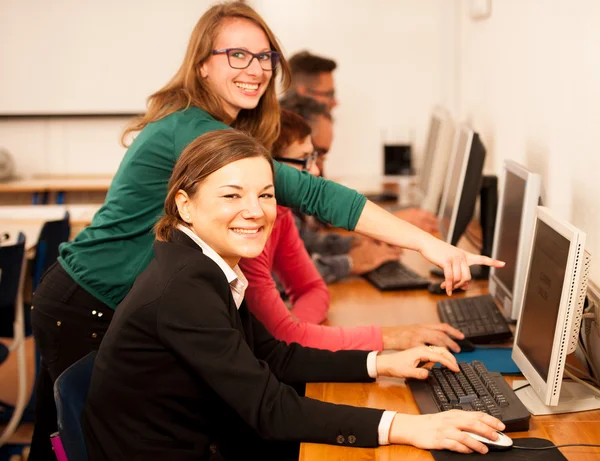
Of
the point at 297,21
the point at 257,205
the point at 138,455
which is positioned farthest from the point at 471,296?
the point at 297,21

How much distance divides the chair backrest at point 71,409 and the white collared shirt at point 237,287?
0.33 metres

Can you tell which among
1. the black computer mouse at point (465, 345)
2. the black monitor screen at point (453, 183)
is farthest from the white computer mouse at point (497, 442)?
the black monitor screen at point (453, 183)

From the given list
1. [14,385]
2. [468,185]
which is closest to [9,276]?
[14,385]

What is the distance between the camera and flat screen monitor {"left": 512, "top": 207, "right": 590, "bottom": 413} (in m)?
1.35

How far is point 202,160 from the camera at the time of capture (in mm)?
1527

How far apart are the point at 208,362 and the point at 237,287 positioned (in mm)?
265

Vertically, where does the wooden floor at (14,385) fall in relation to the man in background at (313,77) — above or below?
below

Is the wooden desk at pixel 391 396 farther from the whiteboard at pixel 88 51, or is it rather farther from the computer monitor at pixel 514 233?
the whiteboard at pixel 88 51

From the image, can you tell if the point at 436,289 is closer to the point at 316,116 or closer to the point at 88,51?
the point at 316,116

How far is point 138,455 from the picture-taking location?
56.2 inches

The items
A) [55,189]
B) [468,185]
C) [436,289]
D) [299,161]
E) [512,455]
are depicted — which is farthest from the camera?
[55,189]

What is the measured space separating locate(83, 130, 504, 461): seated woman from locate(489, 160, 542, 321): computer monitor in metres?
0.36

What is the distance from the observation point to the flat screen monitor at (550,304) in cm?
135

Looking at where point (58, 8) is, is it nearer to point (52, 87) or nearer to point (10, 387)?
point (52, 87)
